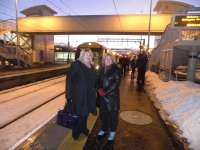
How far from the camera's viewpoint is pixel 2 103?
861 centimetres

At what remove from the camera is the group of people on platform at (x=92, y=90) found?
4371 millimetres

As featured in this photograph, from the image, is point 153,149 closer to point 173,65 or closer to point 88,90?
point 88,90

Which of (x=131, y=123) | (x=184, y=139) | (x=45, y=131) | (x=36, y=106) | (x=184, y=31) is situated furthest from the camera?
(x=184, y=31)

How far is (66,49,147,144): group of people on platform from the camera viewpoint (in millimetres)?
4371

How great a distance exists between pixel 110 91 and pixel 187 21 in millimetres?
11232

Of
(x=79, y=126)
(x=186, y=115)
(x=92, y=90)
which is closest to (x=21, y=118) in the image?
(x=79, y=126)

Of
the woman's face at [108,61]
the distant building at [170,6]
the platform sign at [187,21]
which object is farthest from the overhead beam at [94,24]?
the woman's face at [108,61]

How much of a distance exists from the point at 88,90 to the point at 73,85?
0.35 m

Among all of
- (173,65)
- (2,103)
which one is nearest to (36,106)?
(2,103)

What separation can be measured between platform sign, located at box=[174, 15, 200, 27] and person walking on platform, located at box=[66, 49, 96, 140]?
1111cm

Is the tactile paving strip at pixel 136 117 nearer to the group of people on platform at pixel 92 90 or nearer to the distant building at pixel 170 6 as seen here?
the group of people on platform at pixel 92 90

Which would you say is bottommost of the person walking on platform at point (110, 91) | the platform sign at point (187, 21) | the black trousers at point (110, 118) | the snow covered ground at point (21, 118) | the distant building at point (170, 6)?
the snow covered ground at point (21, 118)

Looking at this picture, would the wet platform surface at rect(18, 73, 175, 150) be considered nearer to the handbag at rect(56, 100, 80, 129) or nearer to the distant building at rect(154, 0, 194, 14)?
the handbag at rect(56, 100, 80, 129)

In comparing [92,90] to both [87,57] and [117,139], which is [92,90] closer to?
[87,57]
